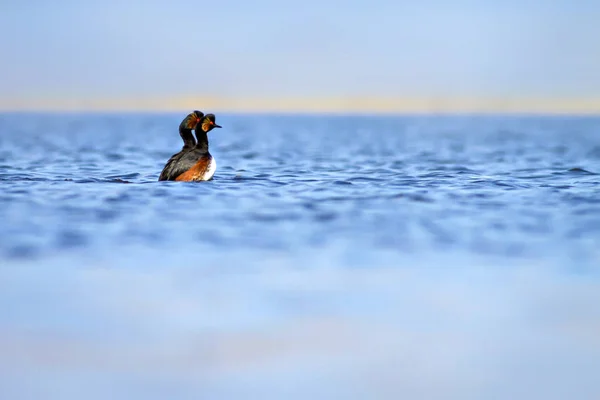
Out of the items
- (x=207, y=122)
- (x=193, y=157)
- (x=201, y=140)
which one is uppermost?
(x=207, y=122)

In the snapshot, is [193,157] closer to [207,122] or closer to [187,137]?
[187,137]

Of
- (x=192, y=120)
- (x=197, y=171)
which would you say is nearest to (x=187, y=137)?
(x=192, y=120)

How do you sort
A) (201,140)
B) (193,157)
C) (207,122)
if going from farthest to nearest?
(207,122), (201,140), (193,157)

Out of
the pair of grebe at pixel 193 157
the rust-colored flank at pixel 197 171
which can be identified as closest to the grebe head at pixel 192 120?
the pair of grebe at pixel 193 157

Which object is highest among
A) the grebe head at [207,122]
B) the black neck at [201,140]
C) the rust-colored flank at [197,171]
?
the grebe head at [207,122]

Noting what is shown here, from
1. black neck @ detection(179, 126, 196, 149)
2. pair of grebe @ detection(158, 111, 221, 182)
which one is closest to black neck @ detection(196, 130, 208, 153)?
pair of grebe @ detection(158, 111, 221, 182)

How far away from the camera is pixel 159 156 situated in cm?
3356

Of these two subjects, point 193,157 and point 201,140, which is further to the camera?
point 201,140

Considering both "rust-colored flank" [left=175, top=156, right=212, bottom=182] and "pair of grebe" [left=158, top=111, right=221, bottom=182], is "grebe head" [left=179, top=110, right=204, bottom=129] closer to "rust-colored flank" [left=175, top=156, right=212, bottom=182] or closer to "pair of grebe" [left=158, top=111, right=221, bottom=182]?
"pair of grebe" [left=158, top=111, right=221, bottom=182]

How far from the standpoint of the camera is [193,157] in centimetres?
1950

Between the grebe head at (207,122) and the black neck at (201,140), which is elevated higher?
the grebe head at (207,122)

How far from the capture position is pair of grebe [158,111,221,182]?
19.5 meters

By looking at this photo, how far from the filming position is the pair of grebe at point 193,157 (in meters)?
19.5

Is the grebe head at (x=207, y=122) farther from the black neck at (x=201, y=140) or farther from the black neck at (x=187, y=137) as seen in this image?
the black neck at (x=187, y=137)
